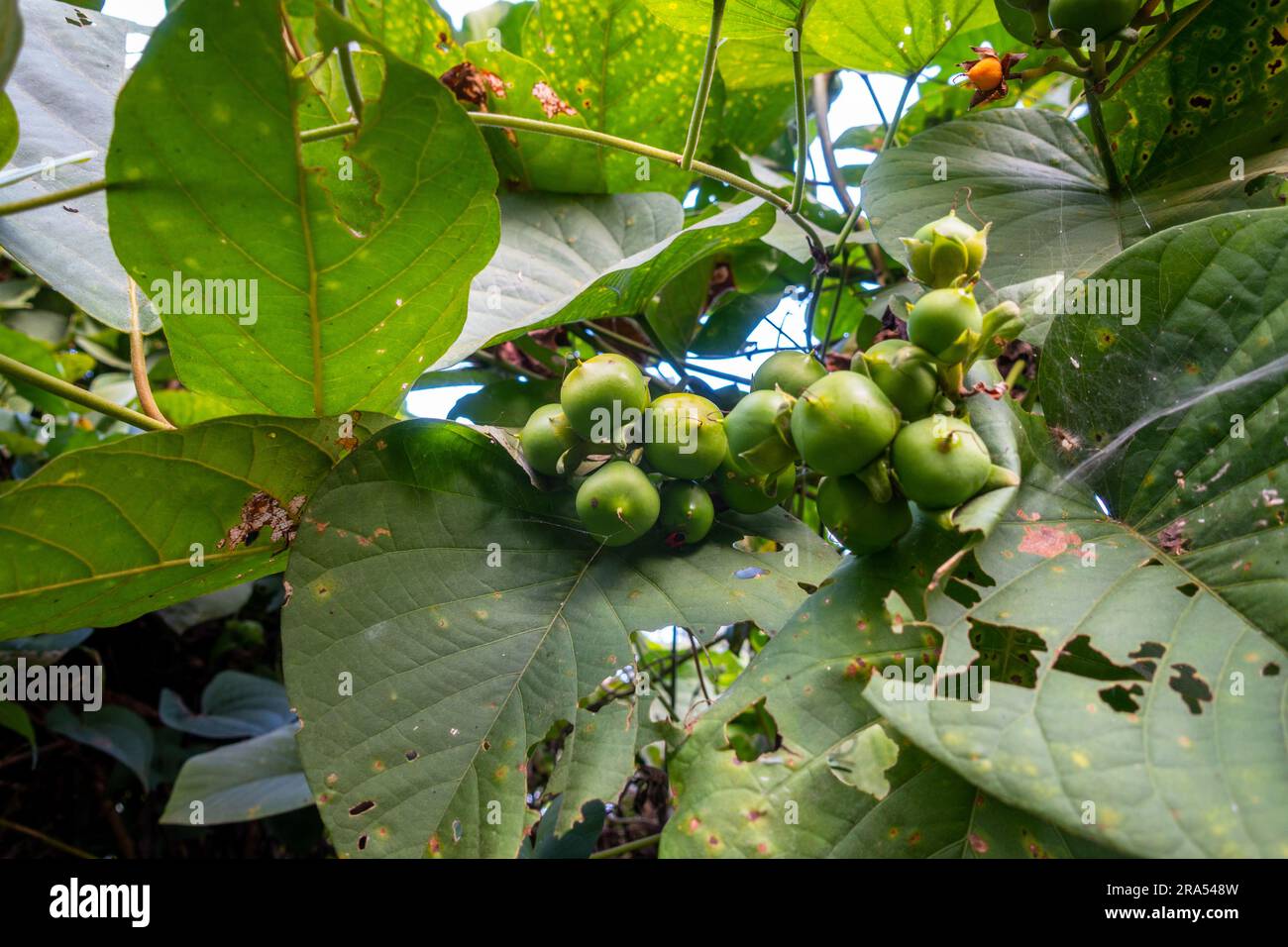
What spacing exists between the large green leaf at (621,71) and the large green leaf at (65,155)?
1.89 ft

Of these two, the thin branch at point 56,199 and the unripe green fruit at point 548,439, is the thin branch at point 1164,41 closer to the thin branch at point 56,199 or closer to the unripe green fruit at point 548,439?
the unripe green fruit at point 548,439

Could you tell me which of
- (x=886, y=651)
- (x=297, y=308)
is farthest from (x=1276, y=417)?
(x=297, y=308)

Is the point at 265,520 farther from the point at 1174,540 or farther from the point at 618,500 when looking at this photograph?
the point at 1174,540

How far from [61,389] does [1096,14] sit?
1.04 meters

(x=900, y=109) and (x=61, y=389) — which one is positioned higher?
(x=900, y=109)

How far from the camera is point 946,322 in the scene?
23.8 inches

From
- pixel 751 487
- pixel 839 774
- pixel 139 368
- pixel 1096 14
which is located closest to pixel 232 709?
pixel 139 368

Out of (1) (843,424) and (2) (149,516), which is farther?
(2) (149,516)

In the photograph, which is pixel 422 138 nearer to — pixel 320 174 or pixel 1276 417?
pixel 320 174
